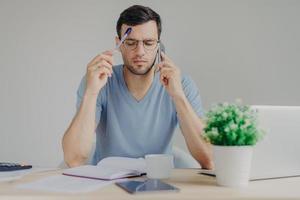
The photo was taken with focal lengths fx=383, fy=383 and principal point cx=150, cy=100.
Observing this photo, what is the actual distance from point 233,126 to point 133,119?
32.5 inches

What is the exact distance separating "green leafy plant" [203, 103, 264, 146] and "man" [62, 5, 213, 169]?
547 millimetres

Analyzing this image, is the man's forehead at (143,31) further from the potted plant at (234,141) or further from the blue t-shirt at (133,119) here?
the potted plant at (234,141)

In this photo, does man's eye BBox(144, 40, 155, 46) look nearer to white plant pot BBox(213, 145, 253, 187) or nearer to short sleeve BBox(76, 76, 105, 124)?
short sleeve BBox(76, 76, 105, 124)

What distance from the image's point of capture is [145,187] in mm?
912

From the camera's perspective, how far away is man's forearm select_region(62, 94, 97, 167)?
1492 millimetres

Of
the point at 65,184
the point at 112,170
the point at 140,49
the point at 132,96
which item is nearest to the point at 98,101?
the point at 132,96

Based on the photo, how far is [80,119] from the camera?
59.3 inches

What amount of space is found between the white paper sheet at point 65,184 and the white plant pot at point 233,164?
0.95ft

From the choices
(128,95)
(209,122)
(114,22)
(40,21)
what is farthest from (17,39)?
(209,122)

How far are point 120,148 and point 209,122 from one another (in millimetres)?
759

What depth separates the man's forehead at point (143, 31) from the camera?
1635 mm

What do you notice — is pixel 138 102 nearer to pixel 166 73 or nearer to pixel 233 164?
pixel 166 73

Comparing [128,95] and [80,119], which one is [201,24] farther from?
[80,119]

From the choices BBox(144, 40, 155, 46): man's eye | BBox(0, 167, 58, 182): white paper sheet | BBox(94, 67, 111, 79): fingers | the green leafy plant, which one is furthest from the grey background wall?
the green leafy plant
